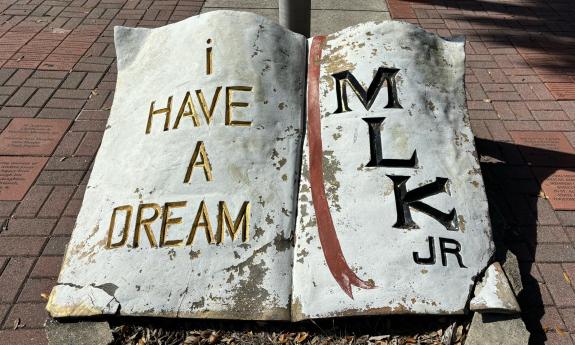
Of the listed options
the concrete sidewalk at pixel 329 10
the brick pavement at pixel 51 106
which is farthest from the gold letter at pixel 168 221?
the concrete sidewalk at pixel 329 10

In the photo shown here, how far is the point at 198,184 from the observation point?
2.37m

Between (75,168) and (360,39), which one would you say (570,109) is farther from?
(75,168)

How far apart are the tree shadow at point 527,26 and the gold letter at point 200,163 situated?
364cm

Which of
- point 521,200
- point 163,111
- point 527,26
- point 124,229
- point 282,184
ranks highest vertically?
point 163,111

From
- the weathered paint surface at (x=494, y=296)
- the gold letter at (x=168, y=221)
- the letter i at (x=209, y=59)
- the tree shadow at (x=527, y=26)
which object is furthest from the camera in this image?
the tree shadow at (x=527, y=26)

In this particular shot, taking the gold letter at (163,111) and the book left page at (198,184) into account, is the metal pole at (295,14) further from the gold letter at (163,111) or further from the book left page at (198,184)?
the gold letter at (163,111)

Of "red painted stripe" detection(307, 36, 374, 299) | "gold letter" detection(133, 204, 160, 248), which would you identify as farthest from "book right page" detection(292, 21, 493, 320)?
"gold letter" detection(133, 204, 160, 248)

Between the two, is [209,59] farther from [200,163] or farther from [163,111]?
[200,163]

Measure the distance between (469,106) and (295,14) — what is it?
172 centimetres

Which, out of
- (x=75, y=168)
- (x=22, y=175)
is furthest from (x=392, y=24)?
(x=22, y=175)

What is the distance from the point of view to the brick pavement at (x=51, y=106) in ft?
8.32

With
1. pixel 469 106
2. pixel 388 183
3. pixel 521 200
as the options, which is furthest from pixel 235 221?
pixel 469 106

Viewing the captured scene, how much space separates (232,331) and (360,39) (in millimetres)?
1763

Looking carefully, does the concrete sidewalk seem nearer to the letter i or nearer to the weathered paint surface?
the letter i
